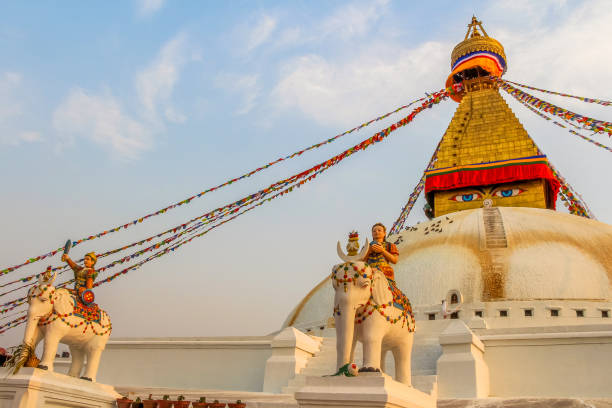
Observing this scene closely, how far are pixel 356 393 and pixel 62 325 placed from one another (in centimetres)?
422

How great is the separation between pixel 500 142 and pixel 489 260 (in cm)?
812

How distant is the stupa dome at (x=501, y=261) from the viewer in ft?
41.6

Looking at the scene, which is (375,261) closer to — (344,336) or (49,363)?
(344,336)

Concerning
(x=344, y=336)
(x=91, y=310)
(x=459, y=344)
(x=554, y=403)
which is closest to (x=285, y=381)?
(x=459, y=344)

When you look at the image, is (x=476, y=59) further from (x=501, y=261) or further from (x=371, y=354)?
(x=371, y=354)

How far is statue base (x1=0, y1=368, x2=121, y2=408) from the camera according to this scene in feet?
21.0

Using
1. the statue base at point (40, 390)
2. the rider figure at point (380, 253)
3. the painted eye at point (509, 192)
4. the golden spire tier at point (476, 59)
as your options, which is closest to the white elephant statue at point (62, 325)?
the statue base at point (40, 390)

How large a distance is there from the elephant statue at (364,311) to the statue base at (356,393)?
191 millimetres

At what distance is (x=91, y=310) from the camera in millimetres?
7633

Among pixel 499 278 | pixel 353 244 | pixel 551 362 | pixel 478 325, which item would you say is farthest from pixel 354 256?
pixel 499 278

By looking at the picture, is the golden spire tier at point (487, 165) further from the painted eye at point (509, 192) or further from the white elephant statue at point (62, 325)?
the white elephant statue at point (62, 325)

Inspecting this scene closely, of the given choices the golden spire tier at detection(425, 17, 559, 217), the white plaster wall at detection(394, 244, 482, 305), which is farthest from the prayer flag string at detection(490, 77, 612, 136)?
the white plaster wall at detection(394, 244, 482, 305)

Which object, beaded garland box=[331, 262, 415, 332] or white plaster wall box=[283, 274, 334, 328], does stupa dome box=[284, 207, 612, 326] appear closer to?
white plaster wall box=[283, 274, 334, 328]

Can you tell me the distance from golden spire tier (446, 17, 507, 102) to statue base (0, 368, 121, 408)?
21152 millimetres
